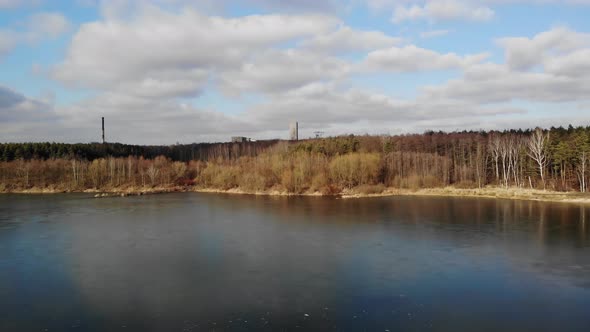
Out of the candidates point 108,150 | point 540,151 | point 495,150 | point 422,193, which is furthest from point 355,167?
point 108,150

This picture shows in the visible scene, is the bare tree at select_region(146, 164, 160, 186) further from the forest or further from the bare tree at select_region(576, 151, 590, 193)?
the bare tree at select_region(576, 151, 590, 193)

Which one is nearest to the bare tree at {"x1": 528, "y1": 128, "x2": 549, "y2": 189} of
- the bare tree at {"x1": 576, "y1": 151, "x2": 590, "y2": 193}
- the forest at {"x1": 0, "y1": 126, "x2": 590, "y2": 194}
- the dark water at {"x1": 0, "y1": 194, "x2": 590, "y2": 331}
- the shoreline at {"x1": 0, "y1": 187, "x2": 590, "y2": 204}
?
the forest at {"x1": 0, "y1": 126, "x2": 590, "y2": 194}

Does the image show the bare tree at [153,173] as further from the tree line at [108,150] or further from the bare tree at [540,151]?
the bare tree at [540,151]

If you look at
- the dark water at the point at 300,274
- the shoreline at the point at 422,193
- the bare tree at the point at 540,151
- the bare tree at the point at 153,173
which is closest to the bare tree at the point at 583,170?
the shoreline at the point at 422,193

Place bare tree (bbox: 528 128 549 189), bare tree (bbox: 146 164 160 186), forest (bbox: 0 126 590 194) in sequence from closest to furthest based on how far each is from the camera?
bare tree (bbox: 528 128 549 189), forest (bbox: 0 126 590 194), bare tree (bbox: 146 164 160 186)

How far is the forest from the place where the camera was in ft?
118

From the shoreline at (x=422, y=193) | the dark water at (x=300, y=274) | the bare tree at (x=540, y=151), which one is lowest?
the dark water at (x=300, y=274)

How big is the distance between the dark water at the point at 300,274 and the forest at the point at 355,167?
53.5 feet

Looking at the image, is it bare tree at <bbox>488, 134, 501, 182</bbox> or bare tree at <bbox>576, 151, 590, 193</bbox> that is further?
bare tree at <bbox>488, 134, 501, 182</bbox>

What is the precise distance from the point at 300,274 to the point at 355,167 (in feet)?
Answer: 93.1

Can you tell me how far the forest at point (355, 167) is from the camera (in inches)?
1412

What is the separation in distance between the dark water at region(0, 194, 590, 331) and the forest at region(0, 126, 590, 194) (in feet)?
53.5

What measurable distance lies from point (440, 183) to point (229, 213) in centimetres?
2255

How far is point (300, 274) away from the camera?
1105 cm
